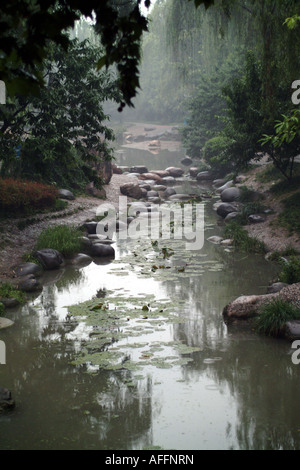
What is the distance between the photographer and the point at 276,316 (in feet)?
23.8

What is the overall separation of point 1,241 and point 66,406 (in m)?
6.85

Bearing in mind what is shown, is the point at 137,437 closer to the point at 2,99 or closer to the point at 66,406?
the point at 66,406

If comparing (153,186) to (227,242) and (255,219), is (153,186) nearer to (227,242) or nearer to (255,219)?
(255,219)

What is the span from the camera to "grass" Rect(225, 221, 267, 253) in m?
12.3

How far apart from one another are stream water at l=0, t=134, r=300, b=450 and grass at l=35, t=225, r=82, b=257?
1755mm

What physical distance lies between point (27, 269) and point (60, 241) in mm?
1731

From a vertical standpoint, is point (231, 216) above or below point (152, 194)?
above

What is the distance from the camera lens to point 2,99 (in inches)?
414

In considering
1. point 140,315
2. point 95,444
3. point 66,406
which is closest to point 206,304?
point 140,315

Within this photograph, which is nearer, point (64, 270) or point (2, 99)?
point (2, 99)

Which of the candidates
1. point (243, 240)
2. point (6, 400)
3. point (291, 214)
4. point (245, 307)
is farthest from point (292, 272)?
point (6, 400)

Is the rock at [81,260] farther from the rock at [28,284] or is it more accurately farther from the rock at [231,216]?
the rock at [231,216]

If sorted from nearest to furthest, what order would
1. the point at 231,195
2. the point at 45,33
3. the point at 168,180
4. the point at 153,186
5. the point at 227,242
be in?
the point at 45,33 → the point at 227,242 → the point at 231,195 → the point at 153,186 → the point at 168,180

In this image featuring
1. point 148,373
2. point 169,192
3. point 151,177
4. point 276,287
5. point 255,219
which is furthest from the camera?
point 151,177
